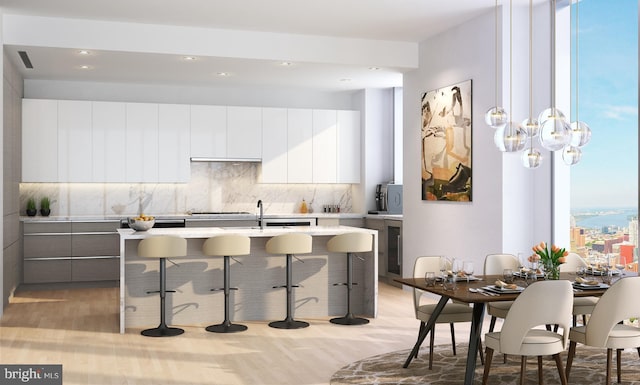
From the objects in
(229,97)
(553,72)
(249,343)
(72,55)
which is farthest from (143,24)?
(553,72)

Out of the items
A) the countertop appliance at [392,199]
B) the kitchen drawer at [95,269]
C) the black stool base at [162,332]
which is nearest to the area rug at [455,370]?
the black stool base at [162,332]

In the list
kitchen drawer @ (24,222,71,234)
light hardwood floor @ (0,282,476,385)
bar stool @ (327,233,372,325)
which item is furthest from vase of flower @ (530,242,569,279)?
kitchen drawer @ (24,222,71,234)

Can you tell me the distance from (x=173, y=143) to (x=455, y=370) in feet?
18.8

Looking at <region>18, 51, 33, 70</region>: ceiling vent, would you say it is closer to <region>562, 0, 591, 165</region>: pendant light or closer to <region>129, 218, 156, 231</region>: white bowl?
<region>129, 218, 156, 231</region>: white bowl

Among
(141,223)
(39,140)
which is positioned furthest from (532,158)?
(39,140)

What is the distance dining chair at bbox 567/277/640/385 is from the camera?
405cm

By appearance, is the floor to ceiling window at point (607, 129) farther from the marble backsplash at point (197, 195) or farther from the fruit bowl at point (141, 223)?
the marble backsplash at point (197, 195)

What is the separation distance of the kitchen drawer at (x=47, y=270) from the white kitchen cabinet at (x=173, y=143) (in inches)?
65.8

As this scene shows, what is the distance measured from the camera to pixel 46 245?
8.51 m

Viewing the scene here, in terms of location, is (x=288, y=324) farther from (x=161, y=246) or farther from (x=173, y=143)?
(x=173, y=143)

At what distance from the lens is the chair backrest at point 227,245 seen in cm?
609

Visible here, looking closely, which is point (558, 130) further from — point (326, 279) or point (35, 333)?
point (35, 333)

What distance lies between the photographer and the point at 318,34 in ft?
25.1

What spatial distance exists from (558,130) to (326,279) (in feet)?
11.1
